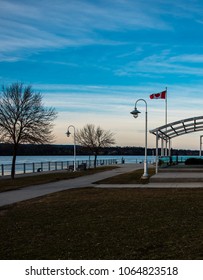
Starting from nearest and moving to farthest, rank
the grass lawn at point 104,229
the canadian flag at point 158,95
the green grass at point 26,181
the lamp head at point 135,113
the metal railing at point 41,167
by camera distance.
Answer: the grass lawn at point 104,229 → the green grass at point 26,181 → the lamp head at point 135,113 → the canadian flag at point 158,95 → the metal railing at point 41,167

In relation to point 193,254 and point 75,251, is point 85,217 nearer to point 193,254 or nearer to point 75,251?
point 75,251

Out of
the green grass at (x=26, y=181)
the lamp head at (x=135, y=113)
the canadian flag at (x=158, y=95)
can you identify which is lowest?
the green grass at (x=26, y=181)

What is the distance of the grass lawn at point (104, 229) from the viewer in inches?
267

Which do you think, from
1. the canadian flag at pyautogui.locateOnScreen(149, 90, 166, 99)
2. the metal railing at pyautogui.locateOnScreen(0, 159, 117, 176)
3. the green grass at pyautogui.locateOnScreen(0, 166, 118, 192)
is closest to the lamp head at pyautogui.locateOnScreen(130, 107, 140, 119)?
the canadian flag at pyautogui.locateOnScreen(149, 90, 166, 99)

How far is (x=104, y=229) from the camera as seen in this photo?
8750 millimetres

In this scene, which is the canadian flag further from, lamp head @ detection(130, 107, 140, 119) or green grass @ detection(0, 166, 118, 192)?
green grass @ detection(0, 166, 118, 192)

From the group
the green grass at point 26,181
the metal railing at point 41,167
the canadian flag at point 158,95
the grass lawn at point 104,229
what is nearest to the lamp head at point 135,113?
the canadian flag at point 158,95

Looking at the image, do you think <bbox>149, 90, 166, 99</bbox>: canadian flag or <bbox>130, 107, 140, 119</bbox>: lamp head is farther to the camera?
<bbox>149, 90, 166, 99</bbox>: canadian flag

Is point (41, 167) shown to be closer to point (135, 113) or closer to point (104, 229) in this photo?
point (135, 113)

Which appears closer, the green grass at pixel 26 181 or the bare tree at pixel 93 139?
the green grass at pixel 26 181

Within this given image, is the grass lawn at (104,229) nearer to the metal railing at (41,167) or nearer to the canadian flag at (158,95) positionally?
the canadian flag at (158,95)

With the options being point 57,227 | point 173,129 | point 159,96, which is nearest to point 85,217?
point 57,227

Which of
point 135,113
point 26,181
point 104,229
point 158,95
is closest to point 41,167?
point 158,95

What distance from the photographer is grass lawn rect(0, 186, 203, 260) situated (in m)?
6.79
